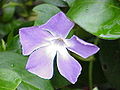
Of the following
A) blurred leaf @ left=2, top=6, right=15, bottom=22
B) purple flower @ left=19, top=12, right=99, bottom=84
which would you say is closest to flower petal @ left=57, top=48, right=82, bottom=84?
purple flower @ left=19, top=12, right=99, bottom=84

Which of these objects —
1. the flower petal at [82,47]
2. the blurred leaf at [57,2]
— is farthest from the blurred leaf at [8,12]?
the flower petal at [82,47]

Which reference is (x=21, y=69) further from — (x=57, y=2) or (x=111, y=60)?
(x=111, y=60)

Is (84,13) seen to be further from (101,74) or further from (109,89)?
(109,89)

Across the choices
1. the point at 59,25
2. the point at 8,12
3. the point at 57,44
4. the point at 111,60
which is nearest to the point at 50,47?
the point at 57,44

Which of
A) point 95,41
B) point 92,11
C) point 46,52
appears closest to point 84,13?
point 92,11

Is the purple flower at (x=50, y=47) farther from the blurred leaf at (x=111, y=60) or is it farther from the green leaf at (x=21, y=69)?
the blurred leaf at (x=111, y=60)

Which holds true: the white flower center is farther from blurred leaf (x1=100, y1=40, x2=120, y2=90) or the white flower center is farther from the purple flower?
blurred leaf (x1=100, y1=40, x2=120, y2=90)

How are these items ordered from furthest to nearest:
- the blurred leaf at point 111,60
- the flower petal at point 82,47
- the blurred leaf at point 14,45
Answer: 1. the blurred leaf at point 111,60
2. the blurred leaf at point 14,45
3. the flower petal at point 82,47
